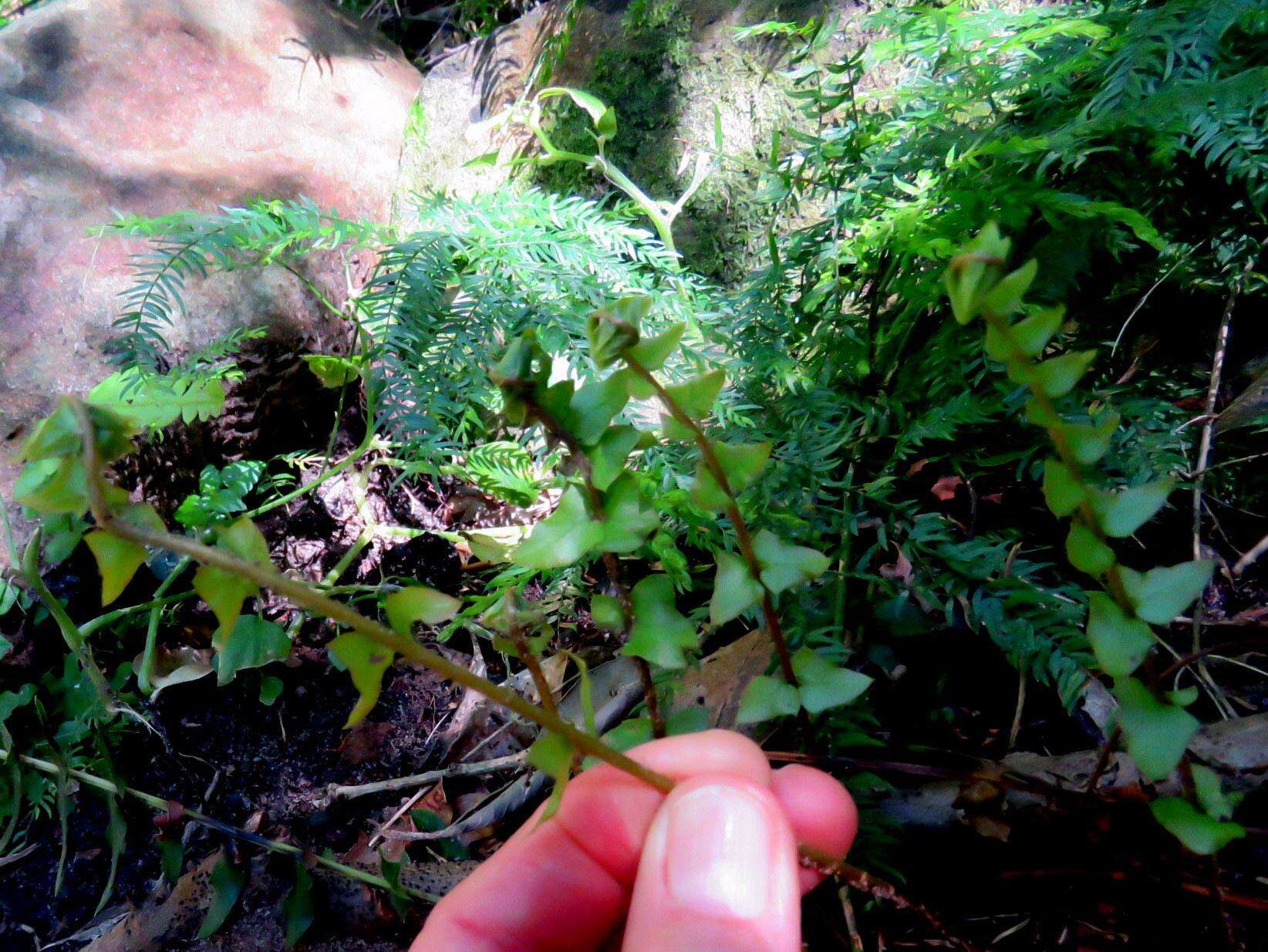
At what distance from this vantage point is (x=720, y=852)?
2.63ft

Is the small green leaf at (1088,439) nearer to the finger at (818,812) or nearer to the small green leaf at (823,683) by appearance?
the small green leaf at (823,683)

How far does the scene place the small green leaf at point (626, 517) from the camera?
2.51ft

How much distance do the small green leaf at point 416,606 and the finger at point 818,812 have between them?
49 centimetres

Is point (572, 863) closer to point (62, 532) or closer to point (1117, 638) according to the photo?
point (1117, 638)

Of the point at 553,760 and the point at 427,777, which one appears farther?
the point at 427,777

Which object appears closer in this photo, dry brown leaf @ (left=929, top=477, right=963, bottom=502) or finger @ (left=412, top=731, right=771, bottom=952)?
finger @ (left=412, top=731, right=771, bottom=952)

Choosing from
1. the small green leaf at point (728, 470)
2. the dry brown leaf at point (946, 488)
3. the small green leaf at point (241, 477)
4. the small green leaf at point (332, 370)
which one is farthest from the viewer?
the small green leaf at point (332, 370)

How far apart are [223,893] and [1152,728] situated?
4.90 ft

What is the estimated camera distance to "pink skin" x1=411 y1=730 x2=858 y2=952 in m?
0.80

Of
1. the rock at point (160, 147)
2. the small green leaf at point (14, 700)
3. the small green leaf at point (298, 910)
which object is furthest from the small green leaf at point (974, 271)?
the small green leaf at point (14, 700)

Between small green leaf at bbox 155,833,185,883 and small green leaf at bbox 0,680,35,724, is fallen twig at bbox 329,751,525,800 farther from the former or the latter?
small green leaf at bbox 0,680,35,724

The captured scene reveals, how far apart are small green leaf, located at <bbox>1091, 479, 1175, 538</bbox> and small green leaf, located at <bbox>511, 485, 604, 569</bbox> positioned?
18.6 inches

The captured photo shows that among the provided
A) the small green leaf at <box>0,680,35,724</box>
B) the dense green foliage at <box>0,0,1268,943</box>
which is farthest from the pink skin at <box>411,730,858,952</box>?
the small green leaf at <box>0,680,35,724</box>

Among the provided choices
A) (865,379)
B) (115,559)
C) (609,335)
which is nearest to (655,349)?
(609,335)
